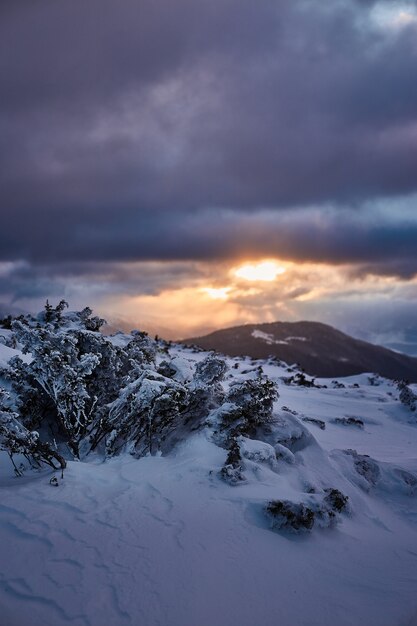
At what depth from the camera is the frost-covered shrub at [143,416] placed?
11031 mm

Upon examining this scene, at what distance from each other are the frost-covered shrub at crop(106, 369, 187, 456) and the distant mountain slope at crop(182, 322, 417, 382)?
137935 mm

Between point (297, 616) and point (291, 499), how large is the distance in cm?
267

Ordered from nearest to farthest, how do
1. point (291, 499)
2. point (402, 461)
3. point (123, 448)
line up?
point (291, 499) < point (123, 448) < point (402, 461)

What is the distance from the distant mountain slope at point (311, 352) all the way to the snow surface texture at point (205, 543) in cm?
13951

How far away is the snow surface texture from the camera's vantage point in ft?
17.3

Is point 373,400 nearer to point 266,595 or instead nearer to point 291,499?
point 291,499

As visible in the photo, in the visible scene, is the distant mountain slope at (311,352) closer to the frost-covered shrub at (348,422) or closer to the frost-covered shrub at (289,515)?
the frost-covered shrub at (348,422)

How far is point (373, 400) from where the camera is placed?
2733cm

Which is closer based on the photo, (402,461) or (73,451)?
(73,451)

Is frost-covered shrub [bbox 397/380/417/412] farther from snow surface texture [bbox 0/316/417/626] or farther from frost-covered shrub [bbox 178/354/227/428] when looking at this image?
frost-covered shrub [bbox 178/354/227/428]

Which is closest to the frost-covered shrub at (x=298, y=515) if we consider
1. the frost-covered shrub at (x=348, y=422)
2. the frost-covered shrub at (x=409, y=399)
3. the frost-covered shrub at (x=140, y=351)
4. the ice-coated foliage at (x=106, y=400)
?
the ice-coated foliage at (x=106, y=400)

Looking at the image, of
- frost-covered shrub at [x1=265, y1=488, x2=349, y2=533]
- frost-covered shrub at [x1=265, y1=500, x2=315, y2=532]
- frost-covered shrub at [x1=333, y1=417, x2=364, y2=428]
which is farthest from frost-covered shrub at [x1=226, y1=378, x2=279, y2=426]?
frost-covered shrub at [x1=333, y1=417, x2=364, y2=428]

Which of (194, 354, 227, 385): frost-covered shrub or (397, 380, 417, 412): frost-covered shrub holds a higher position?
(194, 354, 227, 385): frost-covered shrub

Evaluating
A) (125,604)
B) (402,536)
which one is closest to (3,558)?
(125,604)
